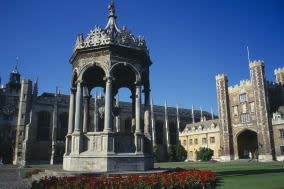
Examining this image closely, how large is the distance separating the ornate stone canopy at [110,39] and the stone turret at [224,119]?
39018 mm

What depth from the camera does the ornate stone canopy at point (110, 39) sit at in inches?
492

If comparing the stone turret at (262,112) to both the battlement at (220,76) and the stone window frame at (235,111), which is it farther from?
Answer: the battlement at (220,76)

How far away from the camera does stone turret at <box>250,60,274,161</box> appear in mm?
40344

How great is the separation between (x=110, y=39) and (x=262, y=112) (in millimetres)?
38309

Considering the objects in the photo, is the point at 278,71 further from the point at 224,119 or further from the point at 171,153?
the point at 171,153

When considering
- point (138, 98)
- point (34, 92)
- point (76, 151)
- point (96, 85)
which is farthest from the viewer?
A: point (34, 92)

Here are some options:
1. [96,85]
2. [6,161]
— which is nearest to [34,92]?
[6,161]

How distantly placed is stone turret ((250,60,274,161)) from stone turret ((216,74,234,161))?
599cm

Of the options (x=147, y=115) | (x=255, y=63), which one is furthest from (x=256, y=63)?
(x=147, y=115)

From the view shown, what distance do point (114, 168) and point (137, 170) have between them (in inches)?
44.7

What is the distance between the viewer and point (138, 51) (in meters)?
13.0

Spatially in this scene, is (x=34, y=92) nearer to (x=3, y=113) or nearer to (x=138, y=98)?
(x=3, y=113)

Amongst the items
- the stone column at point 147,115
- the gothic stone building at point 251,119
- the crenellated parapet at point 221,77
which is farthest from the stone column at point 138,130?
the crenellated parapet at point 221,77

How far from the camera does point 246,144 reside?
157 ft
